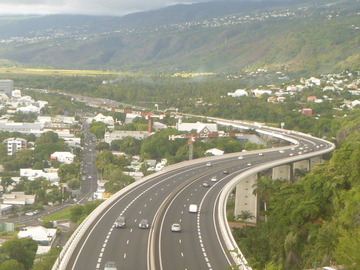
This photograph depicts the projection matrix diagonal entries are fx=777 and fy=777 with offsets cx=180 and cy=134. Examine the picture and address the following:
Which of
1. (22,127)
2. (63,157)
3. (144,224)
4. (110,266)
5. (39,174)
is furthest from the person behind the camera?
(22,127)

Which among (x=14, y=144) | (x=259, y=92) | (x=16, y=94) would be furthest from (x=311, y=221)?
(x=16, y=94)

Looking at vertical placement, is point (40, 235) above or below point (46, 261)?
below

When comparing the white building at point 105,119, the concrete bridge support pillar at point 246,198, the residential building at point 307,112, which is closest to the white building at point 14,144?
the white building at point 105,119

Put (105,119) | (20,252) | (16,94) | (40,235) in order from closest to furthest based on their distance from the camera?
(20,252) → (40,235) → (105,119) → (16,94)

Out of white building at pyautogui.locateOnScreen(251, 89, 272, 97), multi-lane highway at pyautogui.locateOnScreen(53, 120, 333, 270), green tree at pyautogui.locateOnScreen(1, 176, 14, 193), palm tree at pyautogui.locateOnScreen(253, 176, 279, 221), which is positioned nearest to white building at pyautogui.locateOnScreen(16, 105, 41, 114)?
white building at pyautogui.locateOnScreen(251, 89, 272, 97)

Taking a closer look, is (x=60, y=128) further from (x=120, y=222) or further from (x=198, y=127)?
(x=120, y=222)

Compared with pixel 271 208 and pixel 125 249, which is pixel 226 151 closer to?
pixel 271 208

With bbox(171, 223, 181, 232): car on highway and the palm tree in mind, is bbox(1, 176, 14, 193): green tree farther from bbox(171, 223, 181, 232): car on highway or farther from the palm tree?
bbox(171, 223, 181, 232): car on highway
